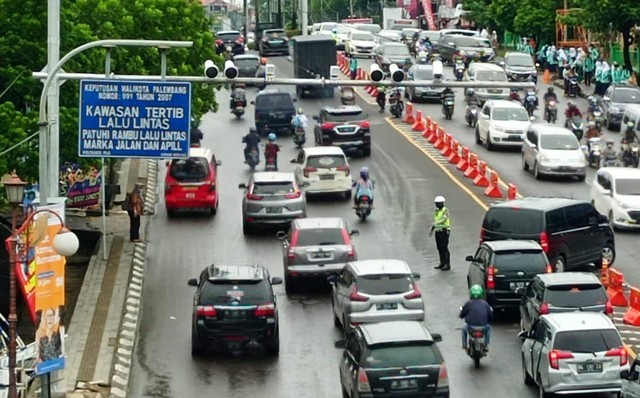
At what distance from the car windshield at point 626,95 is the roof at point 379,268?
108 feet

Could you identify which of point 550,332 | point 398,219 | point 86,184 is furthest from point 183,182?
point 550,332

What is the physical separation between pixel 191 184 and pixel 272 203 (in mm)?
3870

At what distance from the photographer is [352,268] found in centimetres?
3222

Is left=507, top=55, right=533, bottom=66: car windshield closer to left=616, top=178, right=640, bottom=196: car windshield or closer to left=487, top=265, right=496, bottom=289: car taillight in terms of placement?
left=616, top=178, right=640, bottom=196: car windshield

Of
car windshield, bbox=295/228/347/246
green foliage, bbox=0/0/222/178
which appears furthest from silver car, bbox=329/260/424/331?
green foliage, bbox=0/0/222/178

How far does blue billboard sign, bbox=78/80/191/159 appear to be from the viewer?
3256 cm

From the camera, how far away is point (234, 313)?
30.6 metres

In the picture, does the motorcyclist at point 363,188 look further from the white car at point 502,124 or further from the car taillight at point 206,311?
the car taillight at point 206,311

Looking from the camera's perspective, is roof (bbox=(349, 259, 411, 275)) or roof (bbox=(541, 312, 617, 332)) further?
roof (bbox=(349, 259, 411, 275))

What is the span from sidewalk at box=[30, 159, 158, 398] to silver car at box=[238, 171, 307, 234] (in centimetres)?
304

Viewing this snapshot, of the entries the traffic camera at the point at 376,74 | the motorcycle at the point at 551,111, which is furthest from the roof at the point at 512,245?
the motorcycle at the point at 551,111

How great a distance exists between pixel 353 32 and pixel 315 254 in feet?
196

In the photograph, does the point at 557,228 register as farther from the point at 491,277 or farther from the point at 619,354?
the point at 619,354

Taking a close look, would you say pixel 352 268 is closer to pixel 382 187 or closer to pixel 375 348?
pixel 375 348
